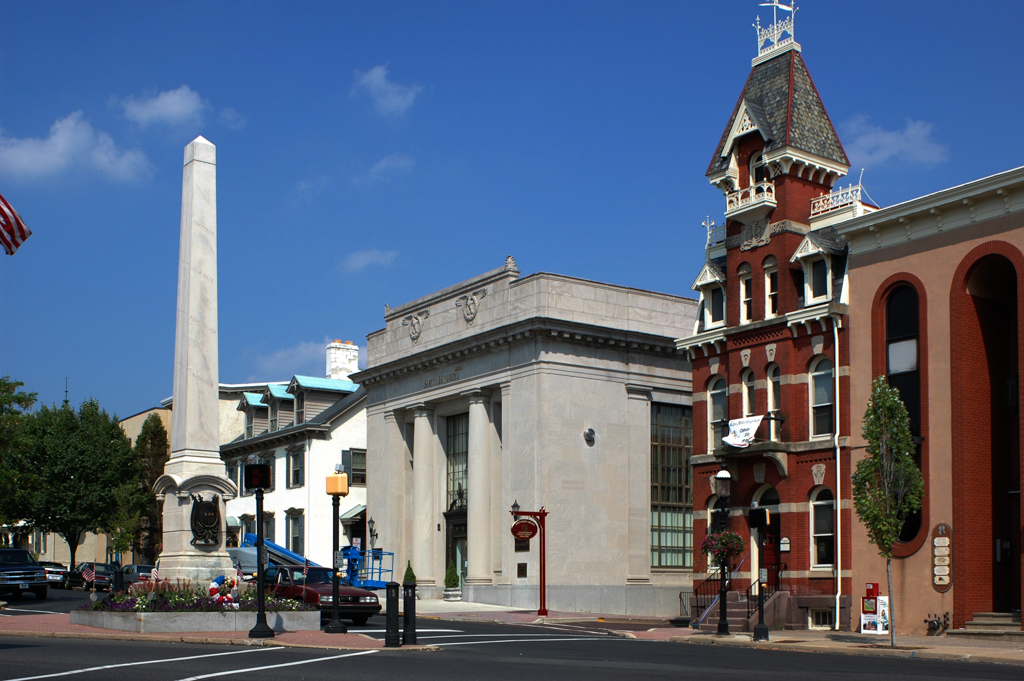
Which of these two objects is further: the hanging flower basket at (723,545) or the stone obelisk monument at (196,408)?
the hanging flower basket at (723,545)

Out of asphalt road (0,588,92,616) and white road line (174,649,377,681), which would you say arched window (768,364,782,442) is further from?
asphalt road (0,588,92,616)

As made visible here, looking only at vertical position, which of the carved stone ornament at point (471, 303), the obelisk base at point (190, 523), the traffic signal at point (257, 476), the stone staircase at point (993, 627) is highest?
the carved stone ornament at point (471, 303)

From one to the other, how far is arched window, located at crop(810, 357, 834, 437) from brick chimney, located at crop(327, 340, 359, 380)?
42.6m


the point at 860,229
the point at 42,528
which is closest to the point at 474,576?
the point at 860,229

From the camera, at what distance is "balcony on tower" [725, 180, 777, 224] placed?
3594 centimetres

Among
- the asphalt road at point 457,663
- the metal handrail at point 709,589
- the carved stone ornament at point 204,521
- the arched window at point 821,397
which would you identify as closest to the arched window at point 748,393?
the arched window at point 821,397

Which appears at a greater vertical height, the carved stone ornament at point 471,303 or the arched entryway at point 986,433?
the carved stone ornament at point 471,303

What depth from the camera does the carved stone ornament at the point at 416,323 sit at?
5141cm

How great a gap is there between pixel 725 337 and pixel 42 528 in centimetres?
4893

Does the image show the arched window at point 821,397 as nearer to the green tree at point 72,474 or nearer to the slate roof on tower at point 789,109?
the slate roof on tower at point 789,109

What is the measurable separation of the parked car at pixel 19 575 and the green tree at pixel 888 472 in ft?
103

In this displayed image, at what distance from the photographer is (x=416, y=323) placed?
51.8 meters

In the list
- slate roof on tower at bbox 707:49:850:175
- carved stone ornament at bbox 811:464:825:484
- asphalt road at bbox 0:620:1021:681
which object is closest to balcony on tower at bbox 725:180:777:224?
slate roof on tower at bbox 707:49:850:175

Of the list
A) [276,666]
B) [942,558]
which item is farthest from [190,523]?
[942,558]
